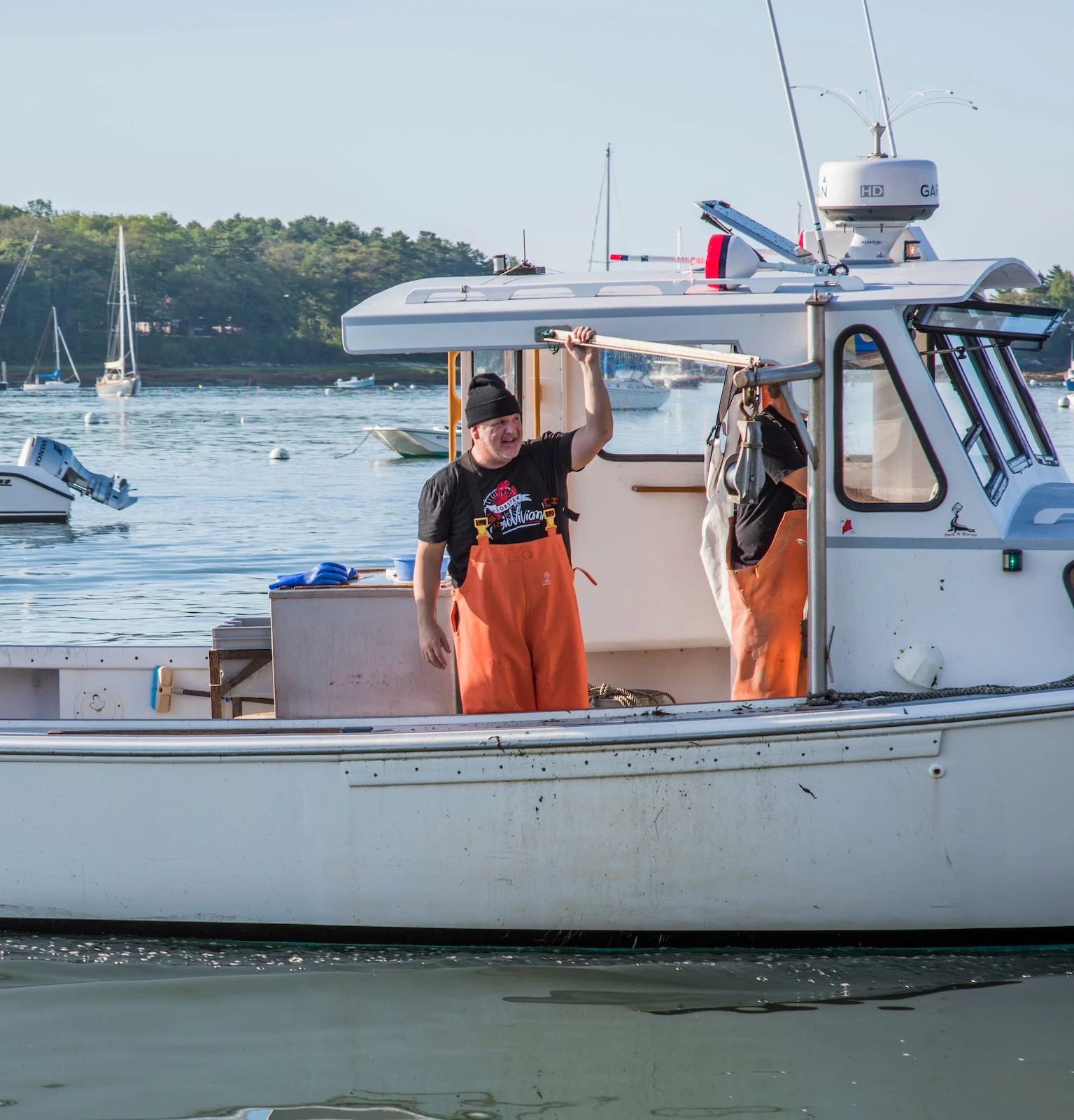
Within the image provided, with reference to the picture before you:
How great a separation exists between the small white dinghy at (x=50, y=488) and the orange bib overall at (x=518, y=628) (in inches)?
740

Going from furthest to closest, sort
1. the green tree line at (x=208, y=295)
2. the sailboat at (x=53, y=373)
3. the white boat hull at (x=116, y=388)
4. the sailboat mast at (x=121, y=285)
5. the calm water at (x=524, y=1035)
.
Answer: the green tree line at (x=208, y=295)
the sailboat at (x=53, y=373)
the white boat hull at (x=116, y=388)
the sailboat mast at (x=121, y=285)
the calm water at (x=524, y=1035)

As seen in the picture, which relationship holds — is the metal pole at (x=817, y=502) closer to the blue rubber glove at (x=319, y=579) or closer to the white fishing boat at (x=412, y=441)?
the blue rubber glove at (x=319, y=579)

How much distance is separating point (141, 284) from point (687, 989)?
108m

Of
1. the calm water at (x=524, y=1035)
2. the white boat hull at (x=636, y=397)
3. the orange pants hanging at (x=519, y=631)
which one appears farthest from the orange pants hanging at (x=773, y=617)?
the calm water at (x=524, y=1035)

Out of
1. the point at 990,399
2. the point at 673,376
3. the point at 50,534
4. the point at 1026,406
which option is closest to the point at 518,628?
the point at 673,376

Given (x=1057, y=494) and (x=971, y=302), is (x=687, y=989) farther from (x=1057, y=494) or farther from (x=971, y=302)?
(x=971, y=302)

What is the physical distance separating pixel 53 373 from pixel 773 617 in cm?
9513

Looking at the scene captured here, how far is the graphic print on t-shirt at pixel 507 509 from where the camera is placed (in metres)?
4.40

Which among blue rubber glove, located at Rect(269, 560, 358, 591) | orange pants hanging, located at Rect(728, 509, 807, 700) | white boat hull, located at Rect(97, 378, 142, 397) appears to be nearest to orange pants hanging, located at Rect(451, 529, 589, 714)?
orange pants hanging, located at Rect(728, 509, 807, 700)

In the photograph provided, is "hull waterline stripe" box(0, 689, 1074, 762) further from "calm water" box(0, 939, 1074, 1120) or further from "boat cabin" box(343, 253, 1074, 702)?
"calm water" box(0, 939, 1074, 1120)

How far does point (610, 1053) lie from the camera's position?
13.6 feet

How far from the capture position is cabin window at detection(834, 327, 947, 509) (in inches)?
166

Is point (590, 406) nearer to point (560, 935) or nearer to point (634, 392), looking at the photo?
point (634, 392)

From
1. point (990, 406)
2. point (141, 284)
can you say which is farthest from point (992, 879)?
point (141, 284)
